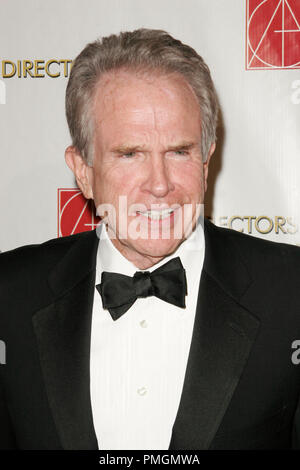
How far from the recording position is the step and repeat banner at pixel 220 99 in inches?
87.1

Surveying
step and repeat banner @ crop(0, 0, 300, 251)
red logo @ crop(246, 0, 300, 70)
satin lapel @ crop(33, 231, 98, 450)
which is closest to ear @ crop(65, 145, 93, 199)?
satin lapel @ crop(33, 231, 98, 450)

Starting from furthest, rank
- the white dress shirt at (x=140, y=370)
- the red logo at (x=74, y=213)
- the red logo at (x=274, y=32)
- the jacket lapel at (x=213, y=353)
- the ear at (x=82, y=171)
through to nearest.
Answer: the red logo at (x=74, y=213) < the red logo at (x=274, y=32) < the ear at (x=82, y=171) < the white dress shirt at (x=140, y=370) < the jacket lapel at (x=213, y=353)

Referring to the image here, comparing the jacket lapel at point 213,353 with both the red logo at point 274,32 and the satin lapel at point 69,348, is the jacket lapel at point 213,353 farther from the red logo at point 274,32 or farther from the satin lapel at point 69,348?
the red logo at point 274,32

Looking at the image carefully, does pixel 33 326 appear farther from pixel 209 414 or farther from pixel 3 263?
pixel 209 414

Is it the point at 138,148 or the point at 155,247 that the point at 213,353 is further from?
the point at 138,148

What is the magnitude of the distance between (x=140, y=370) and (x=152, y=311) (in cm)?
18

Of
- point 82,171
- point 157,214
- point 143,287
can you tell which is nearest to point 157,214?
point 157,214

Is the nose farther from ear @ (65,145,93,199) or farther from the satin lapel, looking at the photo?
the satin lapel

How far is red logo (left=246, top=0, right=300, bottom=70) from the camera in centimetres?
218

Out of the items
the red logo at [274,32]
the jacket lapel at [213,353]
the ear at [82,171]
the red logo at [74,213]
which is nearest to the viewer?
the jacket lapel at [213,353]

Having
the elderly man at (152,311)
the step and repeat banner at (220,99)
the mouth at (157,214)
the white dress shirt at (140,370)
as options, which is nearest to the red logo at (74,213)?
the step and repeat banner at (220,99)

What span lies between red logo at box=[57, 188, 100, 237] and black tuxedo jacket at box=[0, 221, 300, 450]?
1.85ft
